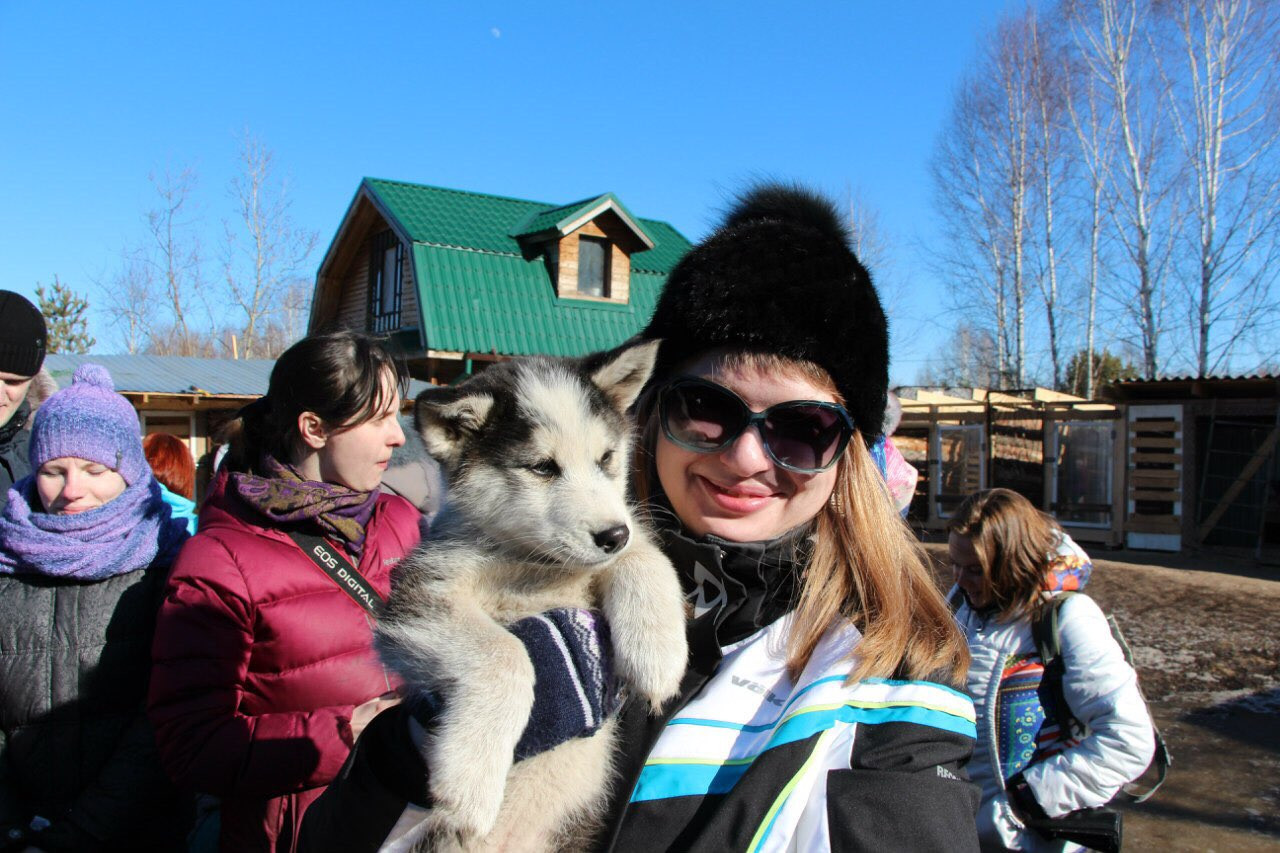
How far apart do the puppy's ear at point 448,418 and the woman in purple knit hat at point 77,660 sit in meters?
1.42

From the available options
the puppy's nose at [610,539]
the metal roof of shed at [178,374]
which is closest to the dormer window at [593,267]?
the metal roof of shed at [178,374]

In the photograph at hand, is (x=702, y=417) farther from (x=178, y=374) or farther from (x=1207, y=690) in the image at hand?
(x=178, y=374)

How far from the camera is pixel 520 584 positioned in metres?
2.39

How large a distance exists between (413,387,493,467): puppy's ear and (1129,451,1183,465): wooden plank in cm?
1826

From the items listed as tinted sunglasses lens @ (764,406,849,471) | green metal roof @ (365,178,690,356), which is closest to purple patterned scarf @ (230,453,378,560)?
tinted sunglasses lens @ (764,406,849,471)

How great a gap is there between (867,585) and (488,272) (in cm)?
1770

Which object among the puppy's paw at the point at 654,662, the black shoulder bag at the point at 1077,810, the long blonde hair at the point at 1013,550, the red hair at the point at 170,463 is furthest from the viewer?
the red hair at the point at 170,463

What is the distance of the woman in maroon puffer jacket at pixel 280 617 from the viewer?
8.66 ft

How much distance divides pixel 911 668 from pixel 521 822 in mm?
1020

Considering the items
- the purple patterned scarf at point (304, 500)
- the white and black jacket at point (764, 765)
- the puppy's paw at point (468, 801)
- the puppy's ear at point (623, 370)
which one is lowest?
the puppy's paw at point (468, 801)

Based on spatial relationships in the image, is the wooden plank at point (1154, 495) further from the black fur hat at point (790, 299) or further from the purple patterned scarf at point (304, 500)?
the purple patterned scarf at point (304, 500)

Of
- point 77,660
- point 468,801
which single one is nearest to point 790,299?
point 468,801

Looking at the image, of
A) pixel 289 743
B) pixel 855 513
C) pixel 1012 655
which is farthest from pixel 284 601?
pixel 1012 655

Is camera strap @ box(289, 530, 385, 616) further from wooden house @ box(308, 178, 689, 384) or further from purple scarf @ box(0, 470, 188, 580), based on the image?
wooden house @ box(308, 178, 689, 384)
